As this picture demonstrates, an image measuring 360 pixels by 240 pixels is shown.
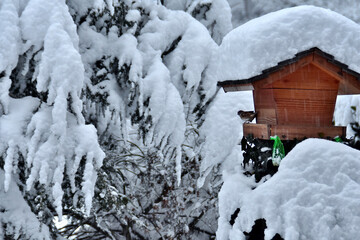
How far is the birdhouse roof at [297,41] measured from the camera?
1.84 m

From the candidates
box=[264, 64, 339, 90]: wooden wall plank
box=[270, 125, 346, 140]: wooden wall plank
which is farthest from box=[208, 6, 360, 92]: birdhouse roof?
box=[270, 125, 346, 140]: wooden wall plank

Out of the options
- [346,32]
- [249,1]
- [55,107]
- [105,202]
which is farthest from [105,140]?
[249,1]

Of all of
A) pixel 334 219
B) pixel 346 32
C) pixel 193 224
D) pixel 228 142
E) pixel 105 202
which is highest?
pixel 346 32

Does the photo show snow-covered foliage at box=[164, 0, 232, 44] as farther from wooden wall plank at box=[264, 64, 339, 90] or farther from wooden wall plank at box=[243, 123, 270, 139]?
wooden wall plank at box=[264, 64, 339, 90]

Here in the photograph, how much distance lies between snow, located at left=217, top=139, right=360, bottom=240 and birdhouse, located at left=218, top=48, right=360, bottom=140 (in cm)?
35

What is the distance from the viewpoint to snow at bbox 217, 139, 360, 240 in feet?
4.95

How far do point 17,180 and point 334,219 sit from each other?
90.9 inches

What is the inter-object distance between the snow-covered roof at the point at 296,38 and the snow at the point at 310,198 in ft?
1.58

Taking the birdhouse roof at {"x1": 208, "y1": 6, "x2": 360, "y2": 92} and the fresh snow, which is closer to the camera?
the fresh snow

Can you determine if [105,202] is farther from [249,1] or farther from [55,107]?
[249,1]

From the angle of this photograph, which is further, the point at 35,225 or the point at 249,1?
the point at 249,1

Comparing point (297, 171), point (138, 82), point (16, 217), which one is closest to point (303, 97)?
point (297, 171)

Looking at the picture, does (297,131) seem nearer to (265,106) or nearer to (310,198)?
(265,106)

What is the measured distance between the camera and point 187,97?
3.66m
